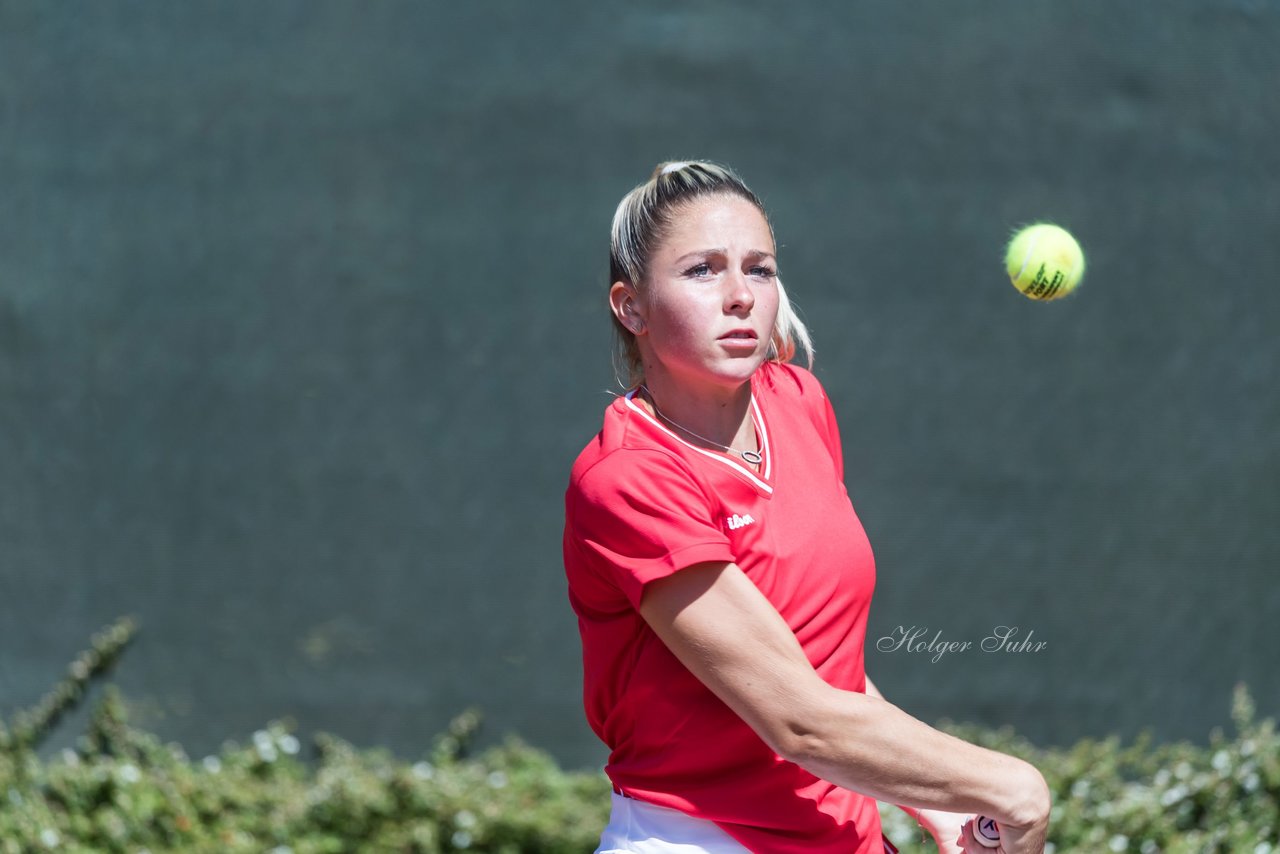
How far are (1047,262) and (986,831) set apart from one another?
1.19 m

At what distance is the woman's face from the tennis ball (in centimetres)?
82

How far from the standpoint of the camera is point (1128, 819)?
379 cm

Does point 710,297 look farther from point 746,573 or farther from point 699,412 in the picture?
point 746,573

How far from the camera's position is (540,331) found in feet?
13.7

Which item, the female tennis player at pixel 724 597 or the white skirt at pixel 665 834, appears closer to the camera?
the female tennis player at pixel 724 597

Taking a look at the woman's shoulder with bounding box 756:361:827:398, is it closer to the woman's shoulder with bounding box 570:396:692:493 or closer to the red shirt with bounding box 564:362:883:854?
the red shirt with bounding box 564:362:883:854

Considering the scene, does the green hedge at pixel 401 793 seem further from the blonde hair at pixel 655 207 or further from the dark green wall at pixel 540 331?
the blonde hair at pixel 655 207

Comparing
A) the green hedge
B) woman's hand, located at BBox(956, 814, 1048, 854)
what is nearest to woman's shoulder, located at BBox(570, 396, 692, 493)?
woman's hand, located at BBox(956, 814, 1048, 854)

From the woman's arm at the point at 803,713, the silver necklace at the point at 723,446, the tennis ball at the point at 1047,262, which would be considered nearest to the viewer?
the woman's arm at the point at 803,713

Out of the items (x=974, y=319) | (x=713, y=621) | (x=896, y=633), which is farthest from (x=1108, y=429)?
(x=713, y=621)

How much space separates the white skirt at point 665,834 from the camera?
190 centimetres

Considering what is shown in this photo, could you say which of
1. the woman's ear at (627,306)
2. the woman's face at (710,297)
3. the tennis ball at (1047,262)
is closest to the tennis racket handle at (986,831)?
the woman's face at (710,297)

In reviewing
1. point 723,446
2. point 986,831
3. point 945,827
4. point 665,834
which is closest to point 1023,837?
point 986,831

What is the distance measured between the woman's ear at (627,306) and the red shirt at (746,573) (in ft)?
0.39
